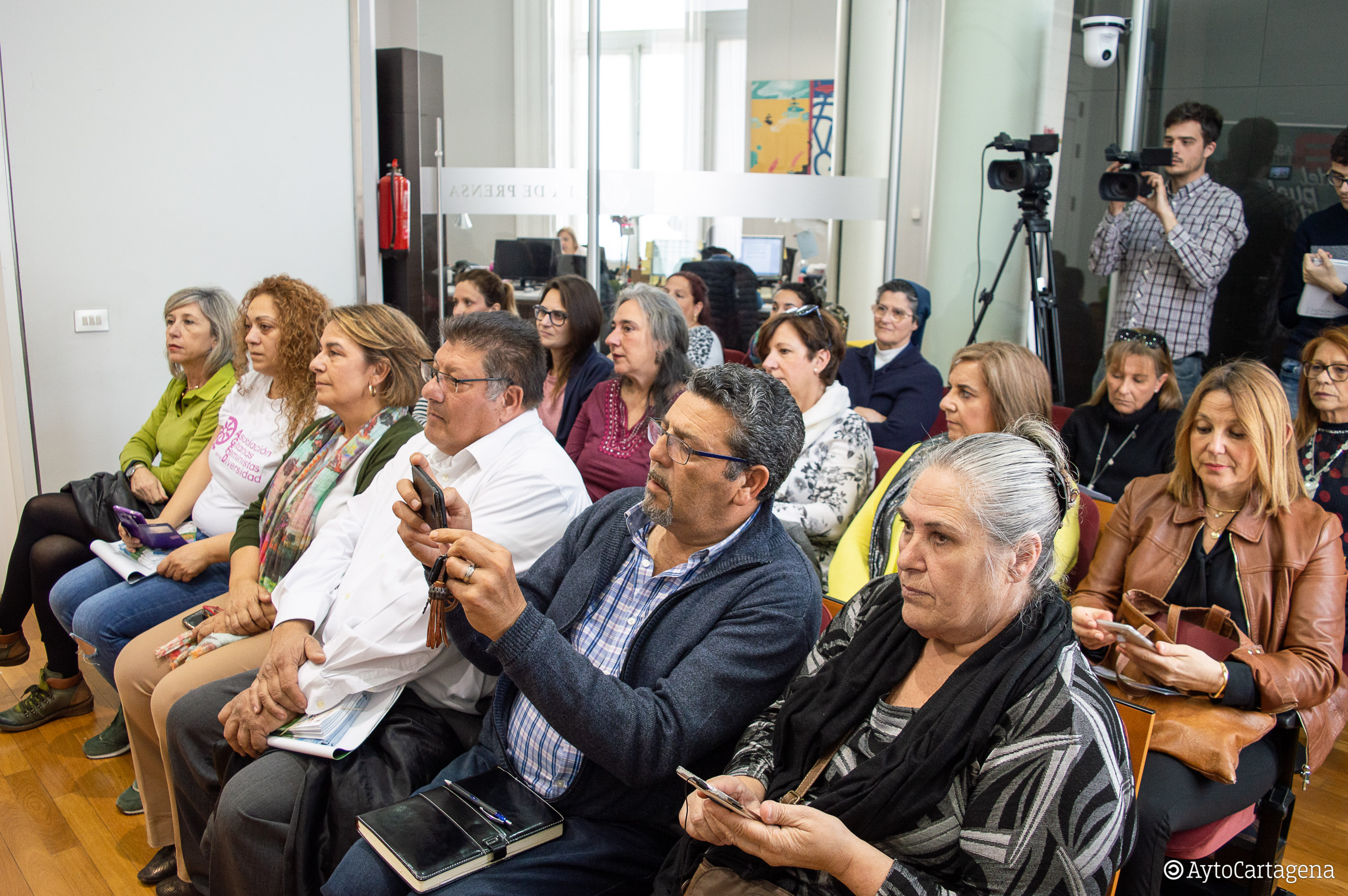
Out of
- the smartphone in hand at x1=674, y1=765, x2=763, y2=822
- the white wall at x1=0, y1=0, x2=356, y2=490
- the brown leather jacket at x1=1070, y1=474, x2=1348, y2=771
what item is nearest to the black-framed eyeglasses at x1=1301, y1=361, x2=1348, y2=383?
the brown leather jacket at x1=1070, y1=474, x2=1348, y2=771

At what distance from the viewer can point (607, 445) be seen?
3.15 metres

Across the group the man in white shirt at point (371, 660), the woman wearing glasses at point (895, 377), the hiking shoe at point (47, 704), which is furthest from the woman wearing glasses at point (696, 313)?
the hiking shoe at point (47, 704)

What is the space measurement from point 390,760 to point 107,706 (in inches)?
74.0

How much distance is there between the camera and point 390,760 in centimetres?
183

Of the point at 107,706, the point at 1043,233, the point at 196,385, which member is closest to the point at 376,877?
the point at 107,706

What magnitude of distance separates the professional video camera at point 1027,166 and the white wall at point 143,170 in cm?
335

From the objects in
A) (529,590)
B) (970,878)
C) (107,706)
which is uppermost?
(529,590)

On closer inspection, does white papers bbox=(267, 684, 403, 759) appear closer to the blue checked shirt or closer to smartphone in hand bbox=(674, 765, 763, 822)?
the blue checked shirt

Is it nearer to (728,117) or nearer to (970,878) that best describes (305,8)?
(728,117)

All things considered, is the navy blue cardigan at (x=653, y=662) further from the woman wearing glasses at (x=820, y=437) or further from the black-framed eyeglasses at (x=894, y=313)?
the black-framed eyeglasses at (x=894, y=313)

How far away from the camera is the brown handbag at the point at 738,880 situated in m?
1.33

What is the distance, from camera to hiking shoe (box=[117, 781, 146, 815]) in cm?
254

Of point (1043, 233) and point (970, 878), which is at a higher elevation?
point (1043, 233)

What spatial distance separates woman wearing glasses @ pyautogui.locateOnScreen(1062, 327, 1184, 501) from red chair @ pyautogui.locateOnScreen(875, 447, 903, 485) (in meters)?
0.74
